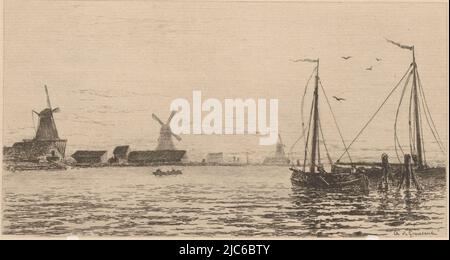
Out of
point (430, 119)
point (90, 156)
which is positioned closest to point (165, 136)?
point (90, 156)

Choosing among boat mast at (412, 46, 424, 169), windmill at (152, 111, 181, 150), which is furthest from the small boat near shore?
boat mast at (412, 46, 424, 169)

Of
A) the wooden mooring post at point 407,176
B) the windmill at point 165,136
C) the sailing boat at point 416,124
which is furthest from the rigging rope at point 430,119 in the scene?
the windmill at point 165,136

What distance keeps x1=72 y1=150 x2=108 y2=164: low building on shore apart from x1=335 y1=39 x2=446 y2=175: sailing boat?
8.02ft

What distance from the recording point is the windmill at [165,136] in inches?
291

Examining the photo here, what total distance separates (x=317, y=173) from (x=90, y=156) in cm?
233

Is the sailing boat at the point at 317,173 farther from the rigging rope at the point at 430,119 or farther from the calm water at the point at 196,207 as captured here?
the rigging rope at the point at 430,119

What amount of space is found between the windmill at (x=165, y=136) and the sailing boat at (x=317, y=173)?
1232 mm

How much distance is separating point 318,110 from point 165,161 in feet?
5.30

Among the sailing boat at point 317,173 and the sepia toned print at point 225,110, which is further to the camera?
the sailing boat at point 317,173
